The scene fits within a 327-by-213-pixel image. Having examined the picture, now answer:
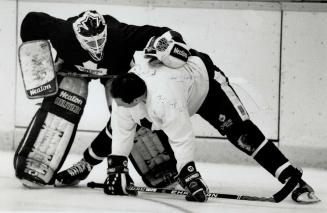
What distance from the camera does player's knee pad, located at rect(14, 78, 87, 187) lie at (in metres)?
4.03

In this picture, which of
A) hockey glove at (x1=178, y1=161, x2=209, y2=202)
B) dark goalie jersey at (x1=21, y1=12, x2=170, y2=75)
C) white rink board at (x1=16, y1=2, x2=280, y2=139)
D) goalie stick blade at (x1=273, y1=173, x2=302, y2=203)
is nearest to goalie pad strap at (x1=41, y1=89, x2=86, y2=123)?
dark goalie jersey at (x1=21, y1=12, x2=170, y2=75)

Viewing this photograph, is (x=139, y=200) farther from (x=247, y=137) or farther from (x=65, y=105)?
(x=65, y=105)

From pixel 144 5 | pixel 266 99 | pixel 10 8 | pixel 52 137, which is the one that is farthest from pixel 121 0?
pixel 52 137

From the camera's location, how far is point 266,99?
5449 mm

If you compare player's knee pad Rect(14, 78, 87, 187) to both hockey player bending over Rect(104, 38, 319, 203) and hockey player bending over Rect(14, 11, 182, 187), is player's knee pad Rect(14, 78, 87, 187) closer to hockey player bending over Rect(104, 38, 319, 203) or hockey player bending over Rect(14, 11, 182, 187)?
hockey player bending over Rect(14, 11, 182, 187)

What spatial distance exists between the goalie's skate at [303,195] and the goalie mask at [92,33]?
1.23 meters

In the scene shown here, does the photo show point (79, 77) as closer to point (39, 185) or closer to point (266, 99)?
point (39, 185)

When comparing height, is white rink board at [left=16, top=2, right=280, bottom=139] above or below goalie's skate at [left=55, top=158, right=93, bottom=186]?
above

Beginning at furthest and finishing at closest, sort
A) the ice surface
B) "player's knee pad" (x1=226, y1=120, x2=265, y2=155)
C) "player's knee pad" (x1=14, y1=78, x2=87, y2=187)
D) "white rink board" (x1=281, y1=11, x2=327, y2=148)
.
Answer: "white rink board" (x1=281, y1=11, x2=327, y2=148), "player's knee pad" (x1=14, y1=78, x2=87, y2=187), "player's knee pad" (x1=226, y1=120, x2=265, y2=155), the ice surface

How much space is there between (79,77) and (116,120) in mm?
583

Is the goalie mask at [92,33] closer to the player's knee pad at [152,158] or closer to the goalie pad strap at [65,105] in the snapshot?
the goalie pad strap at [65,105]

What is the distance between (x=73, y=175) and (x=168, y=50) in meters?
0.93

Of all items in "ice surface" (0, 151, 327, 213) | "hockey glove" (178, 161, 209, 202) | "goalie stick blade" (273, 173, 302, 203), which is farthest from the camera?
"goalie stick blade" (273, 173, 302, 203)

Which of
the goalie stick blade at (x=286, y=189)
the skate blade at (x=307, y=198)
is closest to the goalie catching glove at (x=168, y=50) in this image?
the goalie stick blade at (x=286, y=189)
